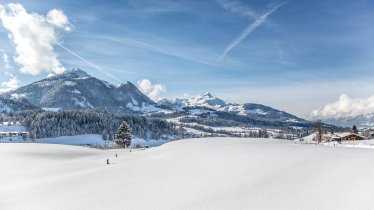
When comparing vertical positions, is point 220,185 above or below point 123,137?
below

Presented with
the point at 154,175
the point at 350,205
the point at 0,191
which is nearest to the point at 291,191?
the point at 350,205

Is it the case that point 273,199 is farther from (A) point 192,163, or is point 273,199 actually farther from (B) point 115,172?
(B) point 115,172

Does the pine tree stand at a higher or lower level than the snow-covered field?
higher

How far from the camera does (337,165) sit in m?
27.9

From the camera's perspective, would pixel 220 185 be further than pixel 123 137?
No

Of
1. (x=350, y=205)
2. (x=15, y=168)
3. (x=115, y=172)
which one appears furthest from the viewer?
(x=15, y=168)

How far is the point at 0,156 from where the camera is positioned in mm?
53531

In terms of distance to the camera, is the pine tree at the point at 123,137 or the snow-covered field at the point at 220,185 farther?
the pine tree at the point at 123,137

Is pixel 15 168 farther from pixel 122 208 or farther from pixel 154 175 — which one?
pixel 122 208

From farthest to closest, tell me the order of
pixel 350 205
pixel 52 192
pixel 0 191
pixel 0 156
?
1. pixel 0 156
2. pixel 0 191
3. pixel 52 192
4. pixel 350 205

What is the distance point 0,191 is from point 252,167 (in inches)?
700

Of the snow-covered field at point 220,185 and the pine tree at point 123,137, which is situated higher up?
the pine tree at point 123,137

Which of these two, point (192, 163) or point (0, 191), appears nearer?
point (0, 191)

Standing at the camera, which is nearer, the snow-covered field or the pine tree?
the snow-covered field
